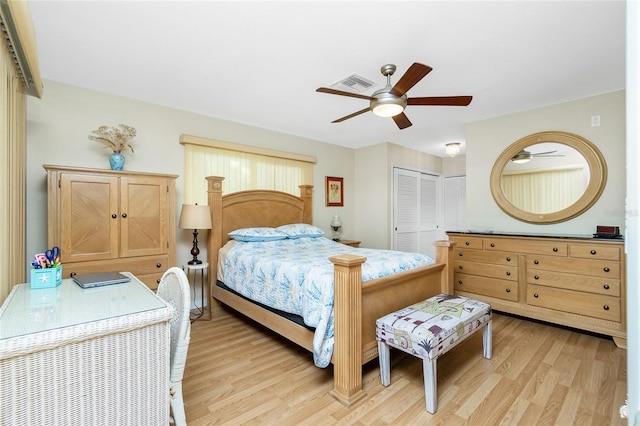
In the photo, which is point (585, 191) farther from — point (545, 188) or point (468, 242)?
point (468, 242)

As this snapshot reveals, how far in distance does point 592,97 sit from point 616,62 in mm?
788

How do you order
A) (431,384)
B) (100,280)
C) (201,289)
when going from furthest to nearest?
(201,289)
(431,384)
(100,280)

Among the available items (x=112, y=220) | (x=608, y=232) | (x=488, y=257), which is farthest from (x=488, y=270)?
(x=112, y=220)

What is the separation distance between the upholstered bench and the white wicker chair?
1212mm

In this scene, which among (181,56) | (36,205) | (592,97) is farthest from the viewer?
(592,97)

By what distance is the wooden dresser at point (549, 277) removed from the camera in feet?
8.68

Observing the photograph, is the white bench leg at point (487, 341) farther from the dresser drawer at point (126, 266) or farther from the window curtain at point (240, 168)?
the window curtain at point (240, 168)

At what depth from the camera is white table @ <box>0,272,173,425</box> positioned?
909 millimetres

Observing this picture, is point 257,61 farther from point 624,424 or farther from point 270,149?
point 624,424

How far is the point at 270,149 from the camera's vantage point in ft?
13.7

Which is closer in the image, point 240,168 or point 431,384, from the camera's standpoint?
point 431,384

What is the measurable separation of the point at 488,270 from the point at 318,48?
2.95 m

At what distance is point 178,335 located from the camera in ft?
4.36

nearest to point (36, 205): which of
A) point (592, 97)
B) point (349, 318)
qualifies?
point (349, 318)
